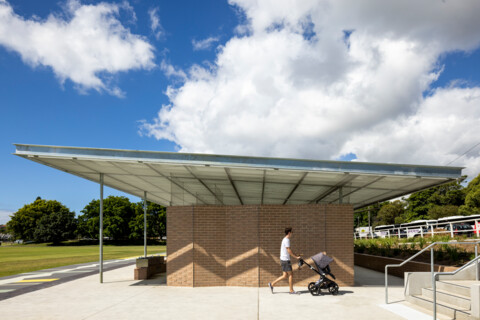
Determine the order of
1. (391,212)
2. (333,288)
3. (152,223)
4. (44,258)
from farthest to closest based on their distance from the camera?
(391,212)
(152,223)
(44,258)
(333,288)

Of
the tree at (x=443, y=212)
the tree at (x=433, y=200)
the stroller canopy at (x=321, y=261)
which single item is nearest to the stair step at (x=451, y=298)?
the stroller canopy at (x=321, y=261)

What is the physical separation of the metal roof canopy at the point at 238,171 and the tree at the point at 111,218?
65883 mm

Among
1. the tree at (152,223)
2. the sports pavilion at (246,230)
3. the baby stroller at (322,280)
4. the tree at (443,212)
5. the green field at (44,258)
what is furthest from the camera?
the tree at (152,223)

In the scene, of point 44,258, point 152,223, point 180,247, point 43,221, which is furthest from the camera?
point 43,221

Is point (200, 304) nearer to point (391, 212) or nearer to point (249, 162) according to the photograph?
point (249, 162)

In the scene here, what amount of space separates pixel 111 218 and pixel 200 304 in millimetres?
71963

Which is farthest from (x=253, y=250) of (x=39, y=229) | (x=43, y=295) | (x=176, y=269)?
(x=39, y=229)

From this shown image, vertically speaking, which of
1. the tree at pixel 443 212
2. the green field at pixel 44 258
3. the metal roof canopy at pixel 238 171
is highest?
the metal roof canopy at pixel 238 171

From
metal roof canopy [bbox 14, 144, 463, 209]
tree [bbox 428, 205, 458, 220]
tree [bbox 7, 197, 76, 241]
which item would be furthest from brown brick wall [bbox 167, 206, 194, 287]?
tree [bbox 7, 197, 76, 241]

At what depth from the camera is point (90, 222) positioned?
255 ft

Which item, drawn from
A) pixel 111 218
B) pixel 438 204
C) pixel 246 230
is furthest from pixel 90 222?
pixel 246 230

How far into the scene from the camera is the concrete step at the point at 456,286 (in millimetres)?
7123

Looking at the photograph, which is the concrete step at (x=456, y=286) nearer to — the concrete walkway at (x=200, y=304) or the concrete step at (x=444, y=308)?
the concrete step at (x=444, y=308)

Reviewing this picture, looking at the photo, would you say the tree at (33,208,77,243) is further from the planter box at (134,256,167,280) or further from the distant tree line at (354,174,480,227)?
the planter box at (134,256,167,280)
